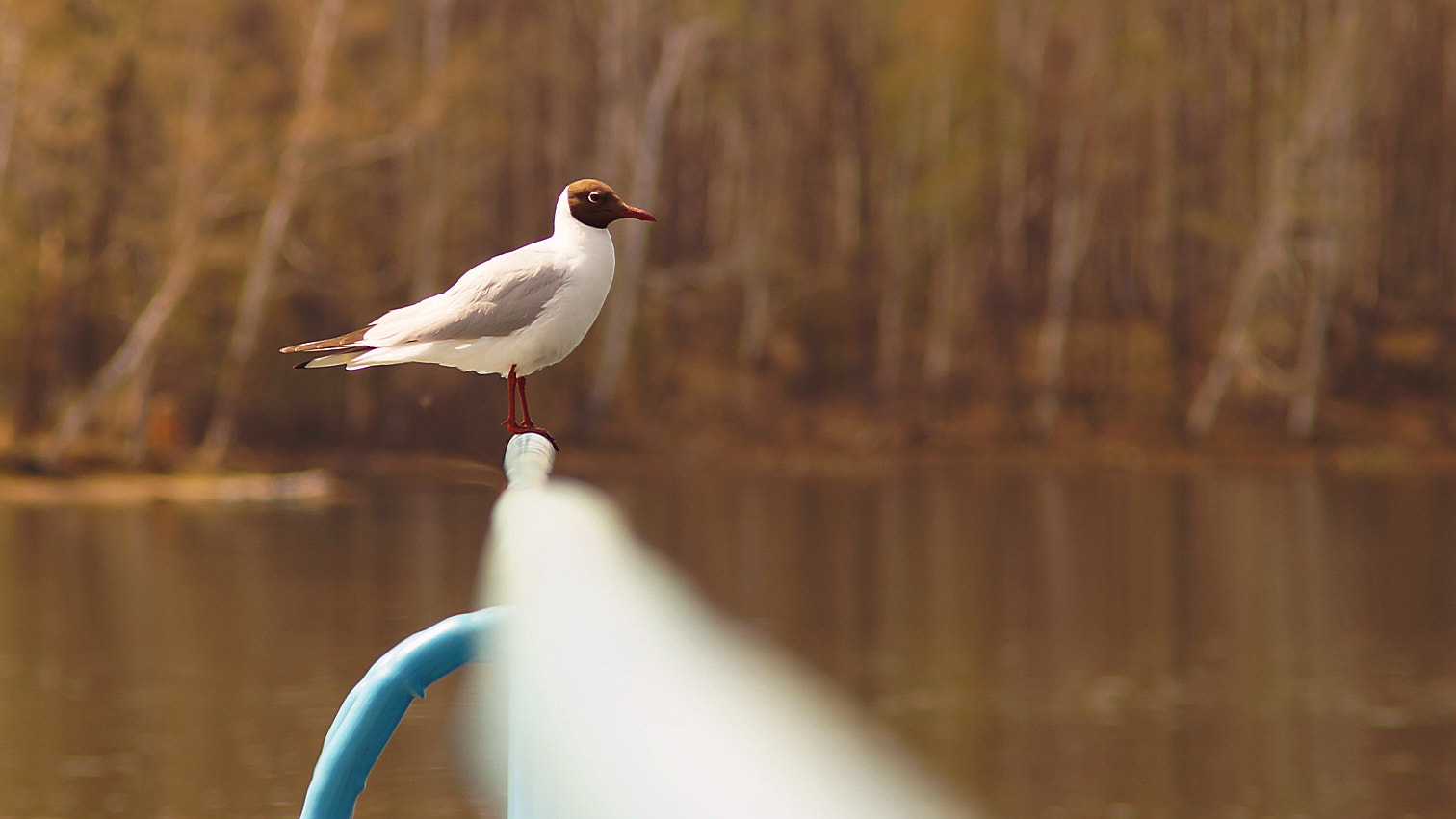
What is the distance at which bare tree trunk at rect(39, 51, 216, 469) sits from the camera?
3091 cm

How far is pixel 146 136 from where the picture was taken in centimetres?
3403

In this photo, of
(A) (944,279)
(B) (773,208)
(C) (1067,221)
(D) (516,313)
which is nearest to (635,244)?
(B) (773,208)

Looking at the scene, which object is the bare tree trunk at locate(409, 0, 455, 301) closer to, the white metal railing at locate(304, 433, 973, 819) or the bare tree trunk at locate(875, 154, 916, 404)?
the bare tree trunk at locate(875, 154, 916, 404)

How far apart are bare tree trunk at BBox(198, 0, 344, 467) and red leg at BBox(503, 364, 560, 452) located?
97.4 feet

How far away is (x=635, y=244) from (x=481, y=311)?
38460 millimetres

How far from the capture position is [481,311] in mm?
2152

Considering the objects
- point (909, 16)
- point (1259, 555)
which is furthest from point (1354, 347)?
point (1259, 555)

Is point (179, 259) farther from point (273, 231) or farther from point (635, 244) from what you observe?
point (635, 244)

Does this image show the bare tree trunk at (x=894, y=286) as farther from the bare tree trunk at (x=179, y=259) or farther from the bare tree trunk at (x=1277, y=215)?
the bare tree trunk at (x=179, y=259)

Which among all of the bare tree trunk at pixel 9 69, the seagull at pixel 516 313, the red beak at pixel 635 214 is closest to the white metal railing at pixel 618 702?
the seagull at pixel 516 313

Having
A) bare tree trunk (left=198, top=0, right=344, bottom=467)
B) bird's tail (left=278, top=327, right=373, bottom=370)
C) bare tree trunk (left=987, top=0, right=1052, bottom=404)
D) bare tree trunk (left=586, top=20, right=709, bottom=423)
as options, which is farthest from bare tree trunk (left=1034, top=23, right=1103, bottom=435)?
bird's tail (left=278, top=327, right=373, bottom=370)

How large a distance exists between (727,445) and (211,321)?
1079 centimetres

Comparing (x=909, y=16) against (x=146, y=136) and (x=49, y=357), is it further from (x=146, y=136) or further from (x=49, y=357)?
(x=49, y=357)

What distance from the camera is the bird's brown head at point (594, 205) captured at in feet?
7.03
